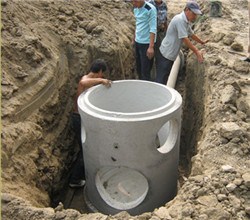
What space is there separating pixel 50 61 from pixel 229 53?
363 centimetres

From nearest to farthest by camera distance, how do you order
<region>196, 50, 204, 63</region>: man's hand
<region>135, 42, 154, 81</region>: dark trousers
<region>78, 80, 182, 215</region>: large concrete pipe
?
<region>78, 80, 182, 215</region>: large concrete pipe
<region>196, 50, 204, 63</region>: man's hand
<region>135, 42, 154, 81</region>: dark trousers

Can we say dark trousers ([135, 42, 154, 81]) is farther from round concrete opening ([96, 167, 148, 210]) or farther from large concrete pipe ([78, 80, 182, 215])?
round concrete opening ([96, 167, 148, 210])

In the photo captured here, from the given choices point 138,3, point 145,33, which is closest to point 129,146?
point 145,33

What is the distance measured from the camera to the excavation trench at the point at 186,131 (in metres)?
6.13

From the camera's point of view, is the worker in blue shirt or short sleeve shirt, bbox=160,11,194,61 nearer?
short sleeve shirt, bbox=160,11,194,61

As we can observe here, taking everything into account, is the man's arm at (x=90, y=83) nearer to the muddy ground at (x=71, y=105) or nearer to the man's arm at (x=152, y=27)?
the muddy ground at (x=71, y=105)

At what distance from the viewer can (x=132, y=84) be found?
6.22 m

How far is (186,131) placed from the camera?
24.4 feet

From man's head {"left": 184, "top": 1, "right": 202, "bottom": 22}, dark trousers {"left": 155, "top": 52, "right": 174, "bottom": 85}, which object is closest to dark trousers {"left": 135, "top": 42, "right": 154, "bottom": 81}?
dark trousers {"left": 155, "top": 52, "right": 174, "bottom": 85}

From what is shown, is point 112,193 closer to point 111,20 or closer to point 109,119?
point 109,119

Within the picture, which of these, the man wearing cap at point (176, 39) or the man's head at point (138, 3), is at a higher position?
the man's head at point (138, 3)

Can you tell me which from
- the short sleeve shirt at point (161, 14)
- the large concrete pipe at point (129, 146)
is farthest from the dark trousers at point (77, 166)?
the short sleeve shirt at point (161, 14)

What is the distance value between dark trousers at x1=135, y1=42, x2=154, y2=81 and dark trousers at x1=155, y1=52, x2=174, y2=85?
0.79ft

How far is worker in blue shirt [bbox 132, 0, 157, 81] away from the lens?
22.5ft
